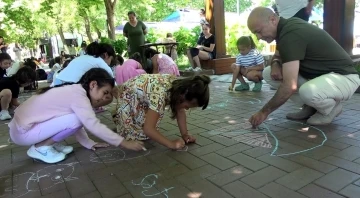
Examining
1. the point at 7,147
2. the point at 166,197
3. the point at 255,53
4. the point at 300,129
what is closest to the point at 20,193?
the point at 166,197

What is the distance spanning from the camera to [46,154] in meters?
2.40

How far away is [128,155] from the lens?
245 cm

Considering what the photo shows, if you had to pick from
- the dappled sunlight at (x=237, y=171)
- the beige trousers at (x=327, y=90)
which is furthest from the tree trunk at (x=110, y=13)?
the dappled sunlight at (x=237, y=171)

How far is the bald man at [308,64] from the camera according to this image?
252 centimetres

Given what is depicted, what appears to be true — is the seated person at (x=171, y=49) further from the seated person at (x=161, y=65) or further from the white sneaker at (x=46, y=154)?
the white sneaker at (x=46, y=154)

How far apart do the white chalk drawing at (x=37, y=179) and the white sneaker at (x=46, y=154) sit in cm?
7

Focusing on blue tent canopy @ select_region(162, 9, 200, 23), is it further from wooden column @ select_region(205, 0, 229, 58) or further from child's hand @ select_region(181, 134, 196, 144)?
child's hand @ select_region(181, 134, 196, 144)

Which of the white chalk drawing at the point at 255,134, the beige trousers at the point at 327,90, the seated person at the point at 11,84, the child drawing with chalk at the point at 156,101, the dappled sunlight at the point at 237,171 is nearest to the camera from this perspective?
the dappled sunlight at the point at 237,171

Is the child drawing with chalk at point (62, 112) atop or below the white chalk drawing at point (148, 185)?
atop

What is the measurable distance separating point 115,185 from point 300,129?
1.76 m

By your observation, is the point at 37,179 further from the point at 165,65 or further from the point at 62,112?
the point at 165,65

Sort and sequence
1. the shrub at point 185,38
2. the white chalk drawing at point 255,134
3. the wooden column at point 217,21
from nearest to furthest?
the white chalk drawing at point 255,134 < the wooden column at point 217,21 < the shrub at point 185,38

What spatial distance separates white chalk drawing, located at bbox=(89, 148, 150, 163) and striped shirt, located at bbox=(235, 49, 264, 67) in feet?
9.40

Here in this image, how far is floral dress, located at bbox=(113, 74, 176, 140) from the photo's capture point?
90.3 inches
